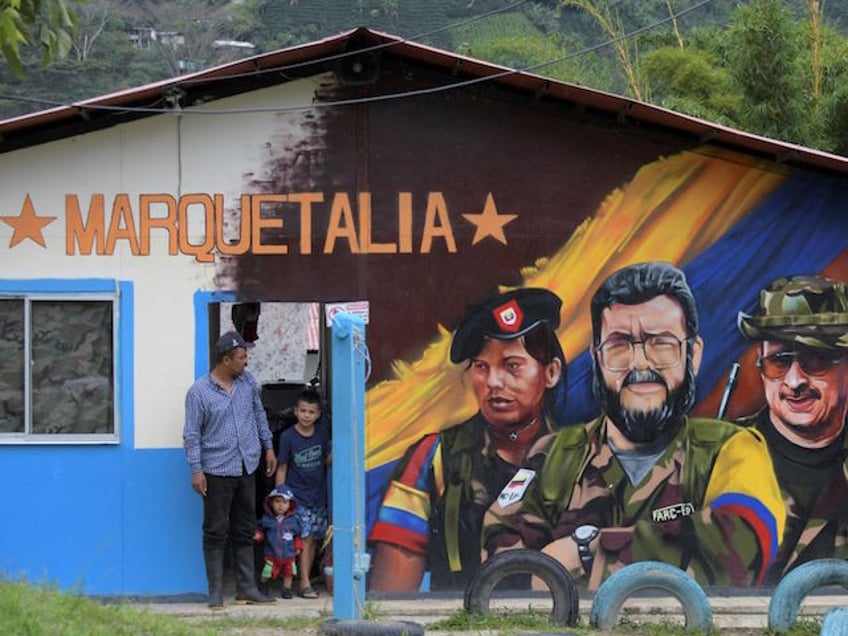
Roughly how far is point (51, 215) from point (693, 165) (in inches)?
193

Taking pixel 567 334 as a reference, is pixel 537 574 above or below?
below

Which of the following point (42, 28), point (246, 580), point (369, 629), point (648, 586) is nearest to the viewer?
point (42, 28)

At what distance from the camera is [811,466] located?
36.7 ft

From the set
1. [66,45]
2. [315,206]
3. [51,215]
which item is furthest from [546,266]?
[66,45]

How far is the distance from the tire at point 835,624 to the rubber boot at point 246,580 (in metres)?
4.19

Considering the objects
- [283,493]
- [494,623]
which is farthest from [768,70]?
[494,623]

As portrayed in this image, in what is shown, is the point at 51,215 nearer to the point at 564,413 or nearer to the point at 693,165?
the point at 564,413

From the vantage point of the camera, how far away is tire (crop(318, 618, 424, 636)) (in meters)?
8.35

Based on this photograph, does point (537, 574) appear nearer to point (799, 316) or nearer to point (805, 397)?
point (805, 397)

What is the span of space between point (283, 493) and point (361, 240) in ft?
6.67

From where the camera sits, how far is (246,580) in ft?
35.8

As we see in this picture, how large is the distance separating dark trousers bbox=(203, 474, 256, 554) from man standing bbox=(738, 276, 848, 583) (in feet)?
12.6

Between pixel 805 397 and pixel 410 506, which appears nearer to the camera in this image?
pixel 410 506

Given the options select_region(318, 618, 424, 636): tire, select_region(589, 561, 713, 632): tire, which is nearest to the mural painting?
select_region(589, 561, 713, 632): tire
